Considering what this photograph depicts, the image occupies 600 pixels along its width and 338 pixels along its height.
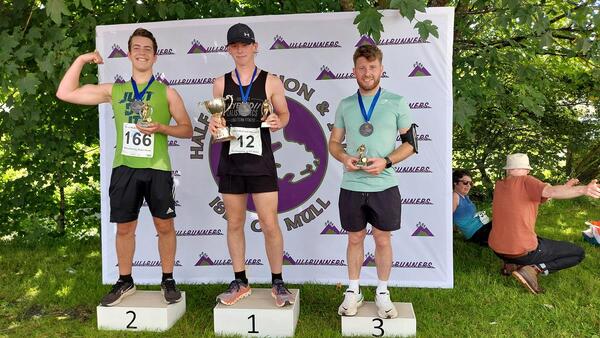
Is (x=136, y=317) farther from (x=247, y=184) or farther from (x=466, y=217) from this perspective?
(x=466, y=217)

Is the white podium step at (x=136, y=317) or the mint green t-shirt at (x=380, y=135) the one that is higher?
the mint green t-shirt at (x=380, y=135)

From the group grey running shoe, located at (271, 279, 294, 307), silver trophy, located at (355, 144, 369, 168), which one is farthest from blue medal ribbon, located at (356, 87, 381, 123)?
grey running shoe, located at (271, 279, 294, 307)

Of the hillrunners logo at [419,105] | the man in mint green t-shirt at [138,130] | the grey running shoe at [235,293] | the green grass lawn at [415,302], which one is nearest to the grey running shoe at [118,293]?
the man in mint green t-shirt at [138,130]

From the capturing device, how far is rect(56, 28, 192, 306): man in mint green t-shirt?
3.23 m

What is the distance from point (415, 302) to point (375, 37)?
2006 millimetres

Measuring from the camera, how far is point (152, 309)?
329 cm

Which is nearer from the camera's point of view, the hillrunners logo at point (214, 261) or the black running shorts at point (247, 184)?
the black running shorts at point (247, 184)

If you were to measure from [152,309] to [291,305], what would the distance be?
94cm

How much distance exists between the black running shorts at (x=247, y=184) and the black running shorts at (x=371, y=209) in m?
0.49

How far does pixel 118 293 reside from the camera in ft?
11.2

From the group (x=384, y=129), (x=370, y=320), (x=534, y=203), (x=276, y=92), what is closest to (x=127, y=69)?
(x=276, y=92)

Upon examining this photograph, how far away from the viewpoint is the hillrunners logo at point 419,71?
389 cm

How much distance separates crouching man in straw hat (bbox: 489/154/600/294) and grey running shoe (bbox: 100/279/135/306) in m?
2.97

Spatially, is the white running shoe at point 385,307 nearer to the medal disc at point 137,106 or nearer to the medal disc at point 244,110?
the medal disc at point 244,110
